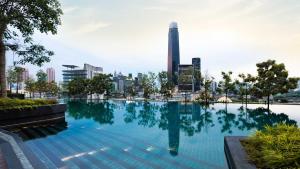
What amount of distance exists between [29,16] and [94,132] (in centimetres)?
843

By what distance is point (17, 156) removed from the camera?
21.4ft

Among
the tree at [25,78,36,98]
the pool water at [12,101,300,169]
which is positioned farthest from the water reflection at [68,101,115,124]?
the tree at [25,78,36,98]

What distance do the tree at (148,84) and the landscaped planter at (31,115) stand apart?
39542 millimetres

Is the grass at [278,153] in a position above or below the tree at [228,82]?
below

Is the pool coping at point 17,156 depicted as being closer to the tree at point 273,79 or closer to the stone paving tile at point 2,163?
the stone paving tile at point 2,163

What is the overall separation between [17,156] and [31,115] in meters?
10.8

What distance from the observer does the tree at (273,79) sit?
31391mm

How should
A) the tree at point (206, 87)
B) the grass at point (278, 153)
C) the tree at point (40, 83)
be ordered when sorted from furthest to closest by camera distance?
the tree at point (40, 83) → the tree at point (206, 87) → the grass at point (278, 153)

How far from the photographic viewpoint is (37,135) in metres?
13.7

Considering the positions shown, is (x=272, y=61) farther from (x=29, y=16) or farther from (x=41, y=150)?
(x=41, y=150)

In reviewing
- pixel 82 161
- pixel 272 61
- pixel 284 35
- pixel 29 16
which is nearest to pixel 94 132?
pixel 82 161

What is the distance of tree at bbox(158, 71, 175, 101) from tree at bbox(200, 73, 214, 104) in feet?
28.2

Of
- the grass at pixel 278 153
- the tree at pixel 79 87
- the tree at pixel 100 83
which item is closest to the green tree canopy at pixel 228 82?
the tree at pixel 100 83

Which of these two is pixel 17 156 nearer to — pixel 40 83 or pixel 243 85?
pixel 243 85
